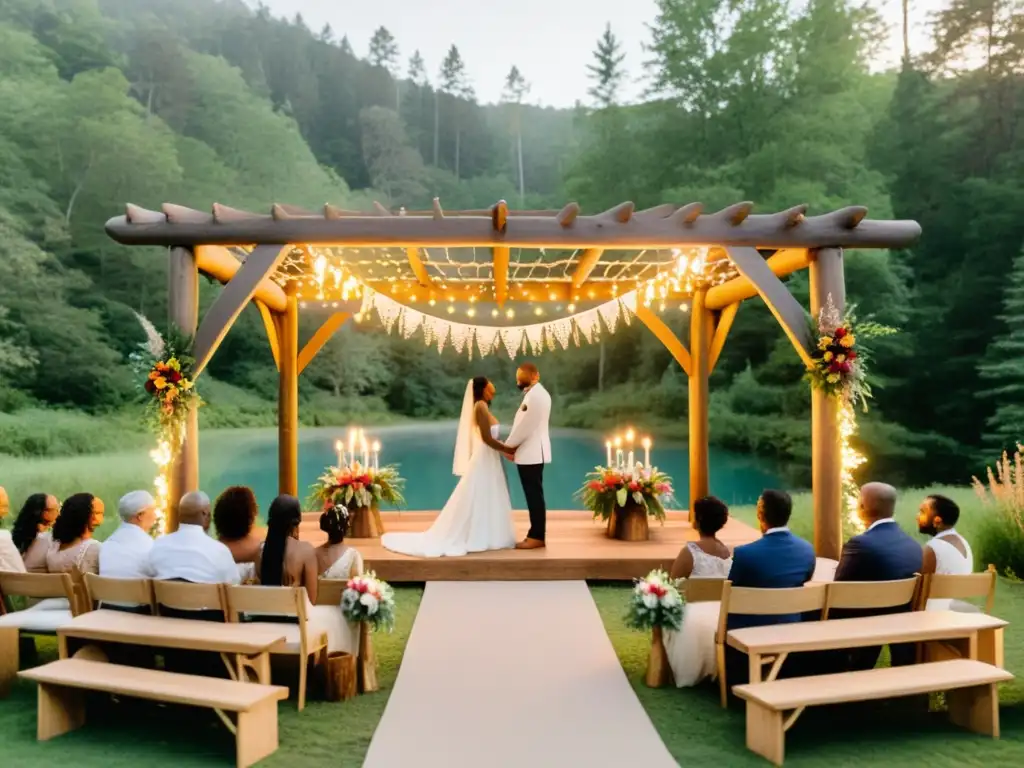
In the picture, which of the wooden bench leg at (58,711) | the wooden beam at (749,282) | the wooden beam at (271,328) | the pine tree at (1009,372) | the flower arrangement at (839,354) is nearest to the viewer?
the wooden bench leg at (58,711)

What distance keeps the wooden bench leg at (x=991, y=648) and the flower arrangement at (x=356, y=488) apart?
545 cm

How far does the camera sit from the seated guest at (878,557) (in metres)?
4.56

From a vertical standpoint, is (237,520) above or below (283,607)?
above

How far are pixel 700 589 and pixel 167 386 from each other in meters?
4.41

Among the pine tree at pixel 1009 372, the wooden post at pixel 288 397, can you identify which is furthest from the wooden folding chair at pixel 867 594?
the pine tree at pixel 1009 372

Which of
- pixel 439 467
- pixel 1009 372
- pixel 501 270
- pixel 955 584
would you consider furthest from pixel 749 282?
pixel 439 467

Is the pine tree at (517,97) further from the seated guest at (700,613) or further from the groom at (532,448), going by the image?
the seated guest at (700,613)

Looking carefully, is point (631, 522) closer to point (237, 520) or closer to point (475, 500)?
point (475, 500)

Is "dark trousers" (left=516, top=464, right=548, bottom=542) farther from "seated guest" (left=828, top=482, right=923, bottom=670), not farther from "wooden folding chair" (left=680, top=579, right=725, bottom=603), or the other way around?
"seated guest" (left=828, top=482, right=923, bottom=670)

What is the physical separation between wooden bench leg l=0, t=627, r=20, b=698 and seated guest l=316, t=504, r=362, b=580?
5.76ft

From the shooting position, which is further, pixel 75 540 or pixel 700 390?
pixel 700 390

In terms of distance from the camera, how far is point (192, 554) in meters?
4.50

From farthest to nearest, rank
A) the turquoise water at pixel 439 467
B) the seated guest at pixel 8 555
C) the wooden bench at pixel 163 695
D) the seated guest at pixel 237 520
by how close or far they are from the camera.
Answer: the turquoise water at pixel 439 467
the seated guest at pixel 8 555
the seated guest at pixel 237 520
the wooden bench at pixel 163 695

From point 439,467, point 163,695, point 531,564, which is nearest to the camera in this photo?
point 163,695
